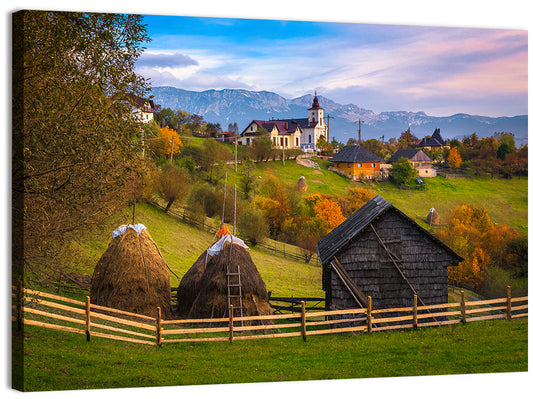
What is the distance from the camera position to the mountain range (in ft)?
44.2

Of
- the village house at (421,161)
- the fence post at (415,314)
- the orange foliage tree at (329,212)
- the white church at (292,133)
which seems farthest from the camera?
the orange foliage tree at (329,212)

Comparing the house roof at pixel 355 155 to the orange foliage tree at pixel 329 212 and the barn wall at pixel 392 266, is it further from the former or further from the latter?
the barn wall at pixel 392 266

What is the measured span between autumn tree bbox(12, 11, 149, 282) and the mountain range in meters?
2.57

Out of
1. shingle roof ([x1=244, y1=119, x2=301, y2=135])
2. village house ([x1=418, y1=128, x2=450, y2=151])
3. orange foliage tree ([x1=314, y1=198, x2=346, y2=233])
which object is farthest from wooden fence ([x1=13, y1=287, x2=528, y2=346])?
shingle roof ([x1=244, y1=119, x2=301, y2=135])

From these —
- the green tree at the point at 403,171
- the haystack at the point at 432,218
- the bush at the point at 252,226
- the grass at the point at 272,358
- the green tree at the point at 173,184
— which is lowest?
the grass at the point at 272,358

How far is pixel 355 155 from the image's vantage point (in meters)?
21.7

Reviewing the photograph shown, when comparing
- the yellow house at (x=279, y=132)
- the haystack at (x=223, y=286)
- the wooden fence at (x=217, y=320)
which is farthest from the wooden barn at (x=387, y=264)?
the yellow house at (x=279, y=132)

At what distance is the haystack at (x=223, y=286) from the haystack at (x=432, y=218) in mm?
7590

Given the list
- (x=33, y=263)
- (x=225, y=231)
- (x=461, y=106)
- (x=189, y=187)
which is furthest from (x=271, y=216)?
(x=33, y=263)

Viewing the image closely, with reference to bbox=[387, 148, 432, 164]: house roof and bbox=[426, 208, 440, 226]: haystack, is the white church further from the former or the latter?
bbox=[426, 208, 440, 226]: haystack

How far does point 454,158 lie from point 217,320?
34.1 feet

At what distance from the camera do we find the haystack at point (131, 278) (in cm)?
1398

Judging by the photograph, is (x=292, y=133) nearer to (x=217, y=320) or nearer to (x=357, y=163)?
(x=357, y=163)

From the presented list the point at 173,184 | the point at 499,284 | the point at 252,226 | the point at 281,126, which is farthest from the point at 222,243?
the point at 281,126
